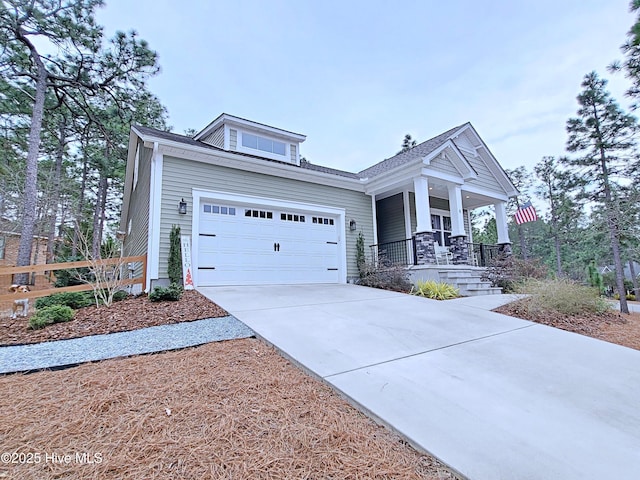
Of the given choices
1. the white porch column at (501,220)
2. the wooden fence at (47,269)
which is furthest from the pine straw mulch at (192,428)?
the white porch column at (501,220)

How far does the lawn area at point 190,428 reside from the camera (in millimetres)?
1522

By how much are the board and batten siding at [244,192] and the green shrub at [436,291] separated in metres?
2.59

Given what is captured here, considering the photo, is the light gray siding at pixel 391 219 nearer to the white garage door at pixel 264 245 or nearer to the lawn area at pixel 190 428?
the white garage door at pixel 264 245

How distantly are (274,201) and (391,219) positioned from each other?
18.1ft

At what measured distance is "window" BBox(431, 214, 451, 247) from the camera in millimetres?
11805

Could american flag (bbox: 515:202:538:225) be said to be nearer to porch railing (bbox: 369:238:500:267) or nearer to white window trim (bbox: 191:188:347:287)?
porch railing (bbox: 369:238:500:267)

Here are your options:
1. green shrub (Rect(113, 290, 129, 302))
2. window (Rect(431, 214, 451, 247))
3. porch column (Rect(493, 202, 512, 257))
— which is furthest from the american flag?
green shrub (Rect(113, 290, 129, 302))

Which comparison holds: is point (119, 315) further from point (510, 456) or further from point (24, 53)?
point (24, 53)

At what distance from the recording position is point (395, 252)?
10.5 meters

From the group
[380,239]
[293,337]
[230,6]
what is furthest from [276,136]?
[293,337]

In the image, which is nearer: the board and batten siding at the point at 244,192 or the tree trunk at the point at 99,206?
the board and batten siding at the point at 244,192

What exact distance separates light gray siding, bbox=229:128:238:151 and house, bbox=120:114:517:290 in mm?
33

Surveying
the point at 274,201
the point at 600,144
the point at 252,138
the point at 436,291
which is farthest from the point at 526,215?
the point at 252,138

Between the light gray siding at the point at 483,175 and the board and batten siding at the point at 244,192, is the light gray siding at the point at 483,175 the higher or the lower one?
the higher one
